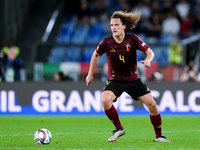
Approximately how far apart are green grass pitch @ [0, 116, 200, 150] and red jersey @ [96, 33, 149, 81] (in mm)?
1035

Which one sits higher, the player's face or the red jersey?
the player's face

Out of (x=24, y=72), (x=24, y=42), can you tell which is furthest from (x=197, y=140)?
(x=24, y=42)

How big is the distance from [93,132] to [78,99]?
12.8 feet

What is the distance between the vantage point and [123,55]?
7117mm

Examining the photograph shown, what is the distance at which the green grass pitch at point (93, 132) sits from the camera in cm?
666

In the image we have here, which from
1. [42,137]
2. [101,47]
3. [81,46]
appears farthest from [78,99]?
[42,137]

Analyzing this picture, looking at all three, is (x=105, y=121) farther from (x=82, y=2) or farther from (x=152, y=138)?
(x=82, y=2)

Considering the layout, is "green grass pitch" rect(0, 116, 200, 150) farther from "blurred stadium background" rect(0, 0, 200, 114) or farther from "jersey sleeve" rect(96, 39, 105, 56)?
"jersey sleeve" rect(96, 39, 105, 56)

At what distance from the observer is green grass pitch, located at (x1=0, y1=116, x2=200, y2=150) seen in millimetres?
6664

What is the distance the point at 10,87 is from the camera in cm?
1277

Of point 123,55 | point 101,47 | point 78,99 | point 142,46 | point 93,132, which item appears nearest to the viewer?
point 142,46

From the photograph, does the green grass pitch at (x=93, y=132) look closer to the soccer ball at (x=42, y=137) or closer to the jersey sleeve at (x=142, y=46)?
the soccer ball at (x=42, y=137)

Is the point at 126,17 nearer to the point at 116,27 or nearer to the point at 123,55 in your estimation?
the point at 116,27

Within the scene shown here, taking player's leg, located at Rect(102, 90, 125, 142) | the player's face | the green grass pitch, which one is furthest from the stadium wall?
the player's face
